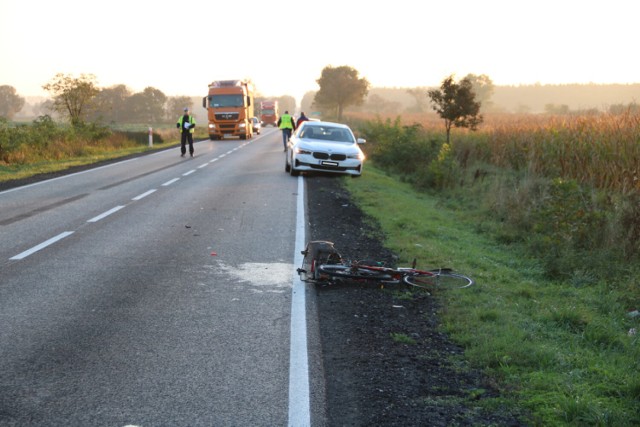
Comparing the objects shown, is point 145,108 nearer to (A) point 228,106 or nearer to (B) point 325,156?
(A) point 228,106

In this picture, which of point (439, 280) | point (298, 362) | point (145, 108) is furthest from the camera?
point (145, 108)

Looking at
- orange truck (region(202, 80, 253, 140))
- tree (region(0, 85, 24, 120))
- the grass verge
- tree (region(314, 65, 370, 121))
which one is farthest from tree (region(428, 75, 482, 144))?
tree (region(0, 85, 24, 120))

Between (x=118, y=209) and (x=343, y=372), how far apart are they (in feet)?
27.7

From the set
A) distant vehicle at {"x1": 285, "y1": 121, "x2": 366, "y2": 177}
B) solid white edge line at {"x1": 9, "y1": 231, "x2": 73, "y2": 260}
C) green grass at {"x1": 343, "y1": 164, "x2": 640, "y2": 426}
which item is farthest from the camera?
distant vehicle at {"x1": 285, "y1": 121, "x2": 366, "y2": 177}

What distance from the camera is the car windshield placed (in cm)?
1788

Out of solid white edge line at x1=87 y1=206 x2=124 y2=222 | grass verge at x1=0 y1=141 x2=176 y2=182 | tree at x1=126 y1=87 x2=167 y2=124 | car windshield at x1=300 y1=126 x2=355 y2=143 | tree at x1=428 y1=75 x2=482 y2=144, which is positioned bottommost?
solid white edge line at x1=87 y1=206 x2=124 y2=222

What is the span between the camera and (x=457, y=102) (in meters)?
22.2

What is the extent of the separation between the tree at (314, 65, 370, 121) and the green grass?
8702 cm

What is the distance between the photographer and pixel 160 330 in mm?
5105

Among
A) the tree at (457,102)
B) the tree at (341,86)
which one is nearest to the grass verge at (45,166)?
→ the tree at (457,102)

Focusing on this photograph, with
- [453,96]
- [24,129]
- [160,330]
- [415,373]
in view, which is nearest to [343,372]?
[415,373]

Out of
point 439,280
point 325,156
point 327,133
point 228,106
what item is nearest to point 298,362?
point 439,280

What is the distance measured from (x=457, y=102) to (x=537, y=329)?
1786 centimetres

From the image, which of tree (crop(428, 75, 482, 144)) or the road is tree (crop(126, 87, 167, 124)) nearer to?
tree (crop(428, 75, 482, 144))
